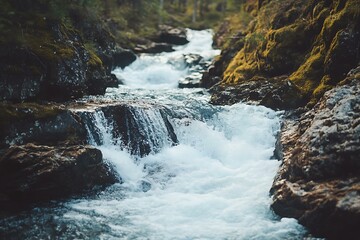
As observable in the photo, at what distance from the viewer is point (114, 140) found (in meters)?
14.3

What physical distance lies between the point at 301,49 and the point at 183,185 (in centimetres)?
1009

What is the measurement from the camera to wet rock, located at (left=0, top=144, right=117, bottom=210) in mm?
10516

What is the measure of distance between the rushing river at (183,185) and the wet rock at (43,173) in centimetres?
54

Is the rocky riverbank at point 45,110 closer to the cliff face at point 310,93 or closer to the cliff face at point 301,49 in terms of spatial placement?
the cliff face at point 310,93

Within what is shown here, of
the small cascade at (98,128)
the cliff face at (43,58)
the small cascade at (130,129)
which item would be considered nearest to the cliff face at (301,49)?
the small cascade at (130,129)

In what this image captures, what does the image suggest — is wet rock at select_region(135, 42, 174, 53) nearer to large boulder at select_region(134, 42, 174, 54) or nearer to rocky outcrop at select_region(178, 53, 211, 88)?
large boulder at select_region(134, 42, 174, 54)

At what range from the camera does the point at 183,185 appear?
501 inches

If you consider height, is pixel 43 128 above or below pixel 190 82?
below

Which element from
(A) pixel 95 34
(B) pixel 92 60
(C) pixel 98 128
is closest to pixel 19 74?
(C) pixel 98 128

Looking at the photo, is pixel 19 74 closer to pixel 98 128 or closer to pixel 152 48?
pixel 98 128

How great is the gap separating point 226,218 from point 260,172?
3223 mm

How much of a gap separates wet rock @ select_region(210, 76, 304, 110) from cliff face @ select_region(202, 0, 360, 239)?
0.04 meters

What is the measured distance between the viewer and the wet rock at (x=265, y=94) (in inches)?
648

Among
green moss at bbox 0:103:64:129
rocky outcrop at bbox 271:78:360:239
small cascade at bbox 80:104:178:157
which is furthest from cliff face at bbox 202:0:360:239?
green moss at bbox 0:103:64:129
